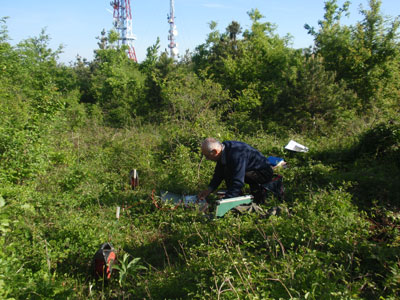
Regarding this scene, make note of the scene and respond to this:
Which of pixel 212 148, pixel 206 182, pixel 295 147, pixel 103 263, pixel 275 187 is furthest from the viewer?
pixel 295 147

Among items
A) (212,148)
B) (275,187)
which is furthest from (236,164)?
(275,187)

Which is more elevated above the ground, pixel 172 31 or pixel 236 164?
pixel 172 31

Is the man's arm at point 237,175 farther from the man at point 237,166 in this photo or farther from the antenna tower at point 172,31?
the antenna tower at point 172,31

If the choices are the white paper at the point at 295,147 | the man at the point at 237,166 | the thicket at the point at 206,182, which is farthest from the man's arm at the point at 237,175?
the white paper at the point at 295,147

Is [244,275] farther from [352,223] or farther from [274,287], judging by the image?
[352,223]

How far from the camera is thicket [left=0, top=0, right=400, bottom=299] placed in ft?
8.85

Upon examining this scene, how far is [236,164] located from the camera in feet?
13.9

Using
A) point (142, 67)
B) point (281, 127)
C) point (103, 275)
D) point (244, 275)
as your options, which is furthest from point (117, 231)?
point (142, 67)

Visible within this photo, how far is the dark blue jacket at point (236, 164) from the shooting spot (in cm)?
413

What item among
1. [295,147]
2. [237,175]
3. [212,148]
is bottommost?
[295,147]

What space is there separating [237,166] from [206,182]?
1.99 metres

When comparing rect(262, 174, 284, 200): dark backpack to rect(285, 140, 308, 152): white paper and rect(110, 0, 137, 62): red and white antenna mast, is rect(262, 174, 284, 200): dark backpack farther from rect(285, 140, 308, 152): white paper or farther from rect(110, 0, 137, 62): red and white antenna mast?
rect(110, 0, 137, 62): red and white antenna mast

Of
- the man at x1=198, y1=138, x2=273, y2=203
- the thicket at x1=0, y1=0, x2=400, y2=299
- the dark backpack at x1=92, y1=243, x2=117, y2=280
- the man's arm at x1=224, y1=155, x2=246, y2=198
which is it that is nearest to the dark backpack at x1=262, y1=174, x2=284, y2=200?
the man at x1=198, y1=138, x2=273, y2=203

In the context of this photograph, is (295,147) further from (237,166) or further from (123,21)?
(123,21)
